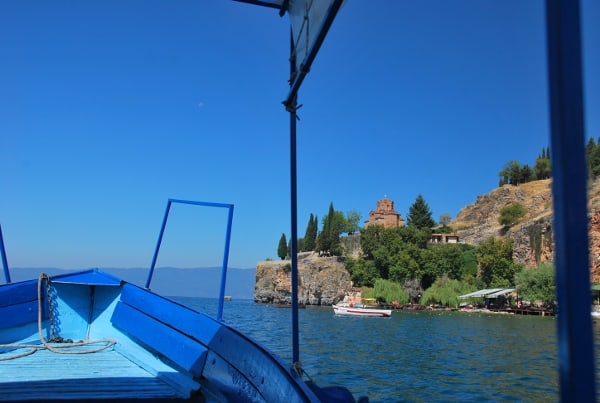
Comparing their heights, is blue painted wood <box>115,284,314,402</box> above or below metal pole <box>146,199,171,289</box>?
below

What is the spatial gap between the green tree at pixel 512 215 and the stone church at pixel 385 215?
17.3 m

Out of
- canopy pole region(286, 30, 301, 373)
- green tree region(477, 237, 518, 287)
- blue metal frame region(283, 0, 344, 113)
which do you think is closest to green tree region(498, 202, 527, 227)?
green tree region(477, 237, 518, 287)

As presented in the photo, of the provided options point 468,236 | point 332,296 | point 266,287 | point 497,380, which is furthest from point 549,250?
point 497,380

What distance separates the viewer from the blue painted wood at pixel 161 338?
3646 mm

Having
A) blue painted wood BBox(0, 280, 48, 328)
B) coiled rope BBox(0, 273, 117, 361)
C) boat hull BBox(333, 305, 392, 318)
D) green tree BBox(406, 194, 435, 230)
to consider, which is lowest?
boat hull BBox(333, 305, 392, 318)

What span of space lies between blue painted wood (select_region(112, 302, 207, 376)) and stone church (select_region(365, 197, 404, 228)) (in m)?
77.5

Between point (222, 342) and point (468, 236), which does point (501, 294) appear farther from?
point (222, 342)

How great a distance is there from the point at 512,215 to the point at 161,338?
71.7 m

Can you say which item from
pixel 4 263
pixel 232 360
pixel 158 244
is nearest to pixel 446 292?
pixel 158 244

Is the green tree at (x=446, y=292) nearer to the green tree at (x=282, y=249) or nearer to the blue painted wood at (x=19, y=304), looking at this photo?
the green tree at (x=282, y=249)

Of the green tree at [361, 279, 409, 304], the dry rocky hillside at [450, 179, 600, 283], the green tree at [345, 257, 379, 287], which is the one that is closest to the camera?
the dry rocky hillside at [450, 179, 600, 283]

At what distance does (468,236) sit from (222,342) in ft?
245

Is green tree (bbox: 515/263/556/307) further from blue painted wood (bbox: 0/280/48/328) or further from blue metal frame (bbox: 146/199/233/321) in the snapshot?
blue painted wood (bbox: 0/280/48/328)

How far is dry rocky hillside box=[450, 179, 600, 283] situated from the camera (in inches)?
1760
